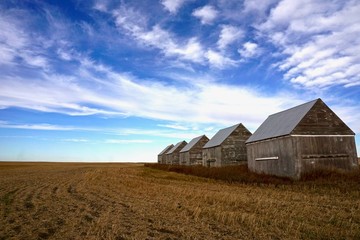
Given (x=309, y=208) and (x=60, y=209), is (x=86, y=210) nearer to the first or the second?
A: (x=60, y=209)

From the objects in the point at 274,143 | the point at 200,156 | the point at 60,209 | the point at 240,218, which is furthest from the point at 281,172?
the point at 200,156

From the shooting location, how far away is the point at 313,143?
22.5 m

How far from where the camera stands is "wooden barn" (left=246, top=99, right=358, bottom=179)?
2214cm

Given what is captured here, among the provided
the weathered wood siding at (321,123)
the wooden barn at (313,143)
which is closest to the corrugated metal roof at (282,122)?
the wooden barn at (313,143)

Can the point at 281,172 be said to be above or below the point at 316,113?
below

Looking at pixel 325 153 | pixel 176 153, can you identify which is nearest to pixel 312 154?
pixel 325 153

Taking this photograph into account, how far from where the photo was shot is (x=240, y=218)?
29.9 feet

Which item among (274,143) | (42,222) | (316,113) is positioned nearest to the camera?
(42,222)

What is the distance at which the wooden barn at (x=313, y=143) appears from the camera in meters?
22.1

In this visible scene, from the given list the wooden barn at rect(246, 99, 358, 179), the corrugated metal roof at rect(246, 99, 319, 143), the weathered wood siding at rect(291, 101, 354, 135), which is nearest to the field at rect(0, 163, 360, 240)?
the wooden barn at rect(246, 99, 358, 179)

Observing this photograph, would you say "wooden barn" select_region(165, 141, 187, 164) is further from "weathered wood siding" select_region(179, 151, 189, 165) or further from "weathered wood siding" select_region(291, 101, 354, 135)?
"weathered wood siding" select_region(291, 101, 354, 135)

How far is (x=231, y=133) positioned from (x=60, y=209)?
29.6 metres

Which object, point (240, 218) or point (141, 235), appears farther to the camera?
point (240, 218)

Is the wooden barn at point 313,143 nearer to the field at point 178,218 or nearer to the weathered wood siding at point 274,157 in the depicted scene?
the weathered wood siding at point 274,157
